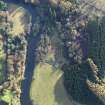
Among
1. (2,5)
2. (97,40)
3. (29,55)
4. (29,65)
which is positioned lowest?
(29,65)

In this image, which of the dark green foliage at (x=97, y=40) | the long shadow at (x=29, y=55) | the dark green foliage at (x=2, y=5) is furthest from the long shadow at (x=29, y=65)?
the dark green foliage at (x=97, y=40)

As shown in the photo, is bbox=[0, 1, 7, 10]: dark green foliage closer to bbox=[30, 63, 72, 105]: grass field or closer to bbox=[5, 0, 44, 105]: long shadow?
bbox=[5, 0, 44, 105]: long shadow

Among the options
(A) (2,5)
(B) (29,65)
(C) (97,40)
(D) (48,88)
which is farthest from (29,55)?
(C) (97,40)

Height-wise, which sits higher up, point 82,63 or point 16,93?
point 82,63

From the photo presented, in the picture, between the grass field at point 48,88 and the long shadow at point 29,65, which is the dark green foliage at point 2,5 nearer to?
the long shadow at point 29,65

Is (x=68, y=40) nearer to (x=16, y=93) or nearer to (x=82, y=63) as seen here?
(x=82, y=63)

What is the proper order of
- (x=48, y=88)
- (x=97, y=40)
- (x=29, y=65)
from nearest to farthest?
(x=48, y=88) < (x=97, y=40) < (x=29, y=65)

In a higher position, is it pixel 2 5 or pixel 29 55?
pixel 2 5

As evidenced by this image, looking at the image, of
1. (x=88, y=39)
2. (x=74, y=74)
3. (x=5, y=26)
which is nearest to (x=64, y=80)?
(x=74, y=74)

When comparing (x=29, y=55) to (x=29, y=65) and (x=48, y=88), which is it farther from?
(x=48, y=88)
